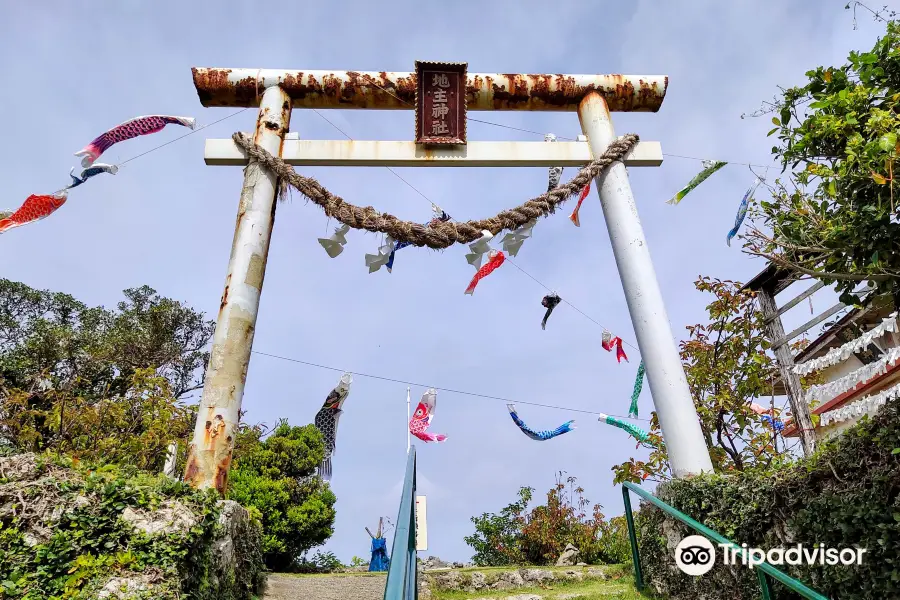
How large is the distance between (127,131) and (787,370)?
8.83 m

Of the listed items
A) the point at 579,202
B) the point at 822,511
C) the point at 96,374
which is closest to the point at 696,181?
the point at 579,202

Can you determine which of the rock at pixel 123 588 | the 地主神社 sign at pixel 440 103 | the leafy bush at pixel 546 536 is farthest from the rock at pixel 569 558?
the rock at pixel 123 588

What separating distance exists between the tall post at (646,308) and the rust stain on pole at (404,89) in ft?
0.83

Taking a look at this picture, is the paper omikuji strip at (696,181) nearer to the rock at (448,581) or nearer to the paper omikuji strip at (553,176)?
the paper omikuji strip at (553,176)

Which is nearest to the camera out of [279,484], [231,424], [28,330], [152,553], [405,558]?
[405,558]

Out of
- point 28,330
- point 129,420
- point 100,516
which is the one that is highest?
point 28,330

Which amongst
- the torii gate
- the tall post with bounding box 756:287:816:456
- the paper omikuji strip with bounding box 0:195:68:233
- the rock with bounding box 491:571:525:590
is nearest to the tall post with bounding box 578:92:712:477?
the torii gate

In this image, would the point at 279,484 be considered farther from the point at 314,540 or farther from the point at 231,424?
the point at 231,424

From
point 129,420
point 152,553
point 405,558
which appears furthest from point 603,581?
point 129,420

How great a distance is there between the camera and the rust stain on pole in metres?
6.61

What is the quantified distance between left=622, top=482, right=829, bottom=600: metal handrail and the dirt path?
220 centimetres

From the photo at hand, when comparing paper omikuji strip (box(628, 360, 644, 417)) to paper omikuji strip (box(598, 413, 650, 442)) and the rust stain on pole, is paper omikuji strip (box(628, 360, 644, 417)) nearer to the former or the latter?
paper omikuji strip (box(598, 413, 650, 442))

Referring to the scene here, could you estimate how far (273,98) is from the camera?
657 centimetres

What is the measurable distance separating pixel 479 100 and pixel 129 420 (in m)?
6.99
